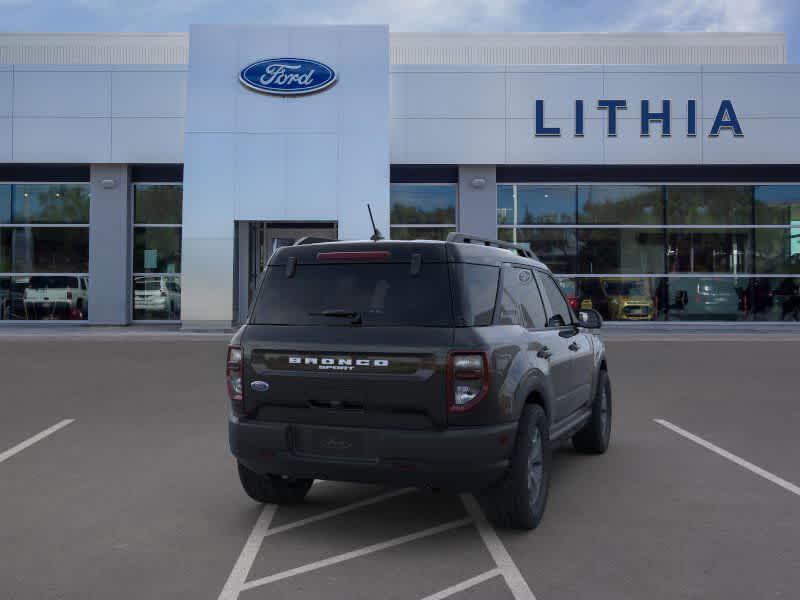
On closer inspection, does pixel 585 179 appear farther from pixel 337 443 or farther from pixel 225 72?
pixel 337 443

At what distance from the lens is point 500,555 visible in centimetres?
455

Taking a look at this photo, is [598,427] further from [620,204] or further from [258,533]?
[620,204]

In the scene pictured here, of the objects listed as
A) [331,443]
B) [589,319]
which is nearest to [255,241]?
[589,319]

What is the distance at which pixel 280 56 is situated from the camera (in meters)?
23.3

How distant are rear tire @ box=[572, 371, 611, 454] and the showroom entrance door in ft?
55.3

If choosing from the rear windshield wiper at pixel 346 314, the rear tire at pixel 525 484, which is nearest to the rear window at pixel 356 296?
the rear windshield wiper at pixel 346 314

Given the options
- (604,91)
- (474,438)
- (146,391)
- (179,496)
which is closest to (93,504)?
(179,496)

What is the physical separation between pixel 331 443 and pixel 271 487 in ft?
3.13

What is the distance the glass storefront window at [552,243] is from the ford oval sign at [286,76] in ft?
23.3

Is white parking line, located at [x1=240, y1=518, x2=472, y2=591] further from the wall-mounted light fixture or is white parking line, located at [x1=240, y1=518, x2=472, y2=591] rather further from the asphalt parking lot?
the wall-mounted light fixture

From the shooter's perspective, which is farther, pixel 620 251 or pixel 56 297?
pixel 56 297

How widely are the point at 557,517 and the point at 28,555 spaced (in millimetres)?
3213

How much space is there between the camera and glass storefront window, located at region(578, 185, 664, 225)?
25344 mm

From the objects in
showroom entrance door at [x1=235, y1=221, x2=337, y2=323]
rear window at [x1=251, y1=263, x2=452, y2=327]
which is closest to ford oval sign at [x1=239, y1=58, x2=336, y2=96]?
showroom entrance door at [x1=235, y1=221, x2=337, y2=323]
